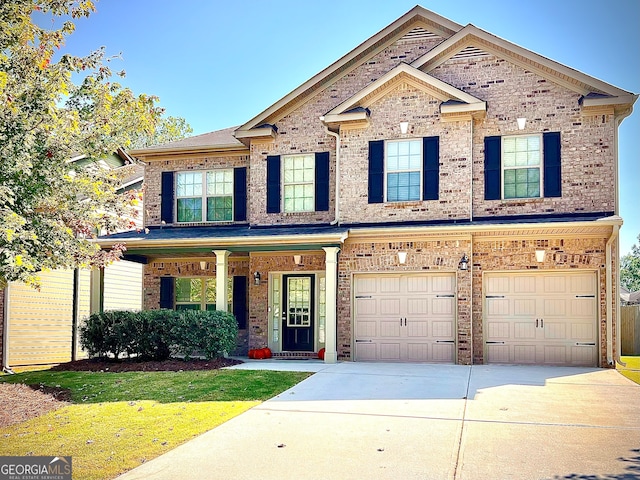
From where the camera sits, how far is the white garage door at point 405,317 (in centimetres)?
1379

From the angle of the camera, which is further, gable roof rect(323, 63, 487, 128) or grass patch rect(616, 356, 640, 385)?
gable roof rect(323, 63, 487, 128)

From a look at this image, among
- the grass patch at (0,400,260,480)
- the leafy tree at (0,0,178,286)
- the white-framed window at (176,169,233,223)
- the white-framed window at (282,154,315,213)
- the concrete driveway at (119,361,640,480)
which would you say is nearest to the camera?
the concrete driveway at (119,361,640,480)

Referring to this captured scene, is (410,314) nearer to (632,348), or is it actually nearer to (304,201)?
(304,201)

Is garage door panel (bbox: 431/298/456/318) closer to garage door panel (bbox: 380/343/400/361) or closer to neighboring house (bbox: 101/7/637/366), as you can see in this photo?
neighboring house (bbox: 101/7/637/366)

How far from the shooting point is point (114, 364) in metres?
13.2

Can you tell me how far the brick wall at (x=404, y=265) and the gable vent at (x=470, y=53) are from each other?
4558 millimetres

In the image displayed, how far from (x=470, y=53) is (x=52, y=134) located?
10004 millimetres

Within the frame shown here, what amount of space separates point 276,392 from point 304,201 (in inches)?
261

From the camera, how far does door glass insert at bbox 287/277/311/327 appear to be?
15.3m

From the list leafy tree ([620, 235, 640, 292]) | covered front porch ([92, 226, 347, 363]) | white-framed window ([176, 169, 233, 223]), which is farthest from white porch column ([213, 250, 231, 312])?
leafy tree ([620, 235, 640, 292])

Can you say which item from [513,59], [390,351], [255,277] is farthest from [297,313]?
[513,59]

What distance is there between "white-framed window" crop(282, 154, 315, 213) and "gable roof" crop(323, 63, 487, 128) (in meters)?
1.30

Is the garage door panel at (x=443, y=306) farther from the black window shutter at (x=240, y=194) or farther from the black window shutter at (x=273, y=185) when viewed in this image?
the black window shutter at (x=240, y=194)

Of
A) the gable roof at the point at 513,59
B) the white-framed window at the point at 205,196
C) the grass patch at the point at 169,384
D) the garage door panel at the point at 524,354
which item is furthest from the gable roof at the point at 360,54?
the garage door panel at the point at 524,354
